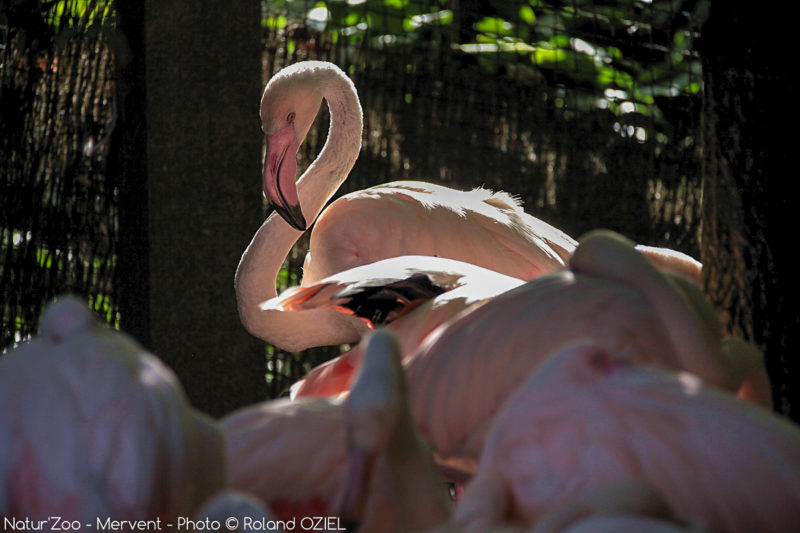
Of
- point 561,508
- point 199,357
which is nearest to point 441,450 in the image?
point 561,508

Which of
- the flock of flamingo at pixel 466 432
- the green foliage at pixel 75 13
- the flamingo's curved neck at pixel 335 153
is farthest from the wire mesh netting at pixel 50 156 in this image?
the flock of flamingo at pixel 466 432

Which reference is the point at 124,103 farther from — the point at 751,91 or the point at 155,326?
the point at 751,91

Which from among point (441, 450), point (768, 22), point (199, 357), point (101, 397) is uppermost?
point (768, 22)

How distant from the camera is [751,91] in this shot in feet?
8.14

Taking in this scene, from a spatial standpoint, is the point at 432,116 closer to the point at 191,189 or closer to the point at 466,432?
the point at 191,189

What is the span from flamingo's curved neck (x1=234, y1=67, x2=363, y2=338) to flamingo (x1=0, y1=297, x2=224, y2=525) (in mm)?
2631

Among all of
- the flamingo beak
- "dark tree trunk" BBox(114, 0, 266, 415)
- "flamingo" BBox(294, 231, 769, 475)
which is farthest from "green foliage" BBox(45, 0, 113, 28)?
"flamingo" BBox(294, 231, 769, 475)

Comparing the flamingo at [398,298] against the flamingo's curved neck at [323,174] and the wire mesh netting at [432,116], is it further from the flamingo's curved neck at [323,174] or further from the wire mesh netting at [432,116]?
the wire mesh netting at [432,116]

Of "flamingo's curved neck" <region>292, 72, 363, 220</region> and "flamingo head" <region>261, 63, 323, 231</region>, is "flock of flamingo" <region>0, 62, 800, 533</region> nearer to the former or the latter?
"flamingo head" <region>261, 63, 323, 231</region>

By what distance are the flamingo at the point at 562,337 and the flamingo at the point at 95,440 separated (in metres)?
0.75

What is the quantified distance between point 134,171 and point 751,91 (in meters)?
2.32

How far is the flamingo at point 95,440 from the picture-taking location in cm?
Result: 140

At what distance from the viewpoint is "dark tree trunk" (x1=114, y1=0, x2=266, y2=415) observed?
4.00 m

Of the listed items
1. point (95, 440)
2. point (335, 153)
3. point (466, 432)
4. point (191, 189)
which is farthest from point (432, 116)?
point (95, 440)
